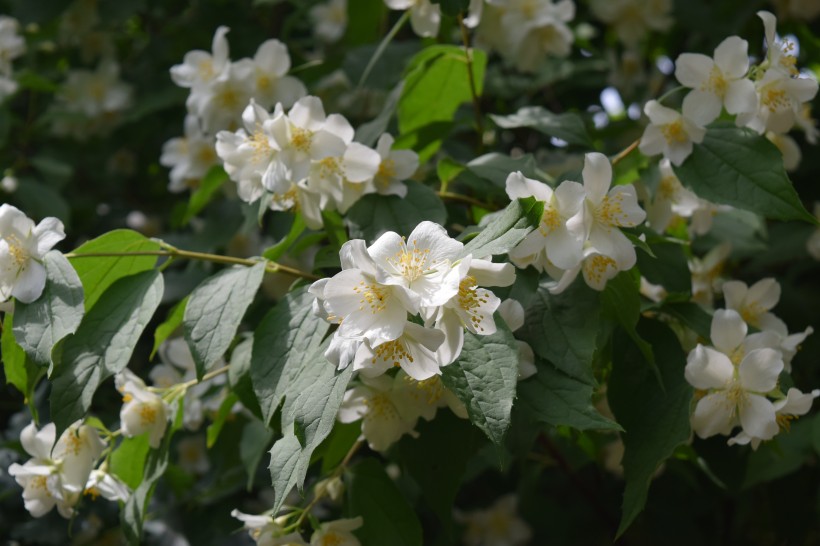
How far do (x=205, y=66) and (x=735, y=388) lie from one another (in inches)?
50.1

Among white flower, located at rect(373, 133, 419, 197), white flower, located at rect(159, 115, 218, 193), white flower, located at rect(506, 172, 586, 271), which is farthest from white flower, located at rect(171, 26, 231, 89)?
white flower, located at rect(506, 172, 586, 271)

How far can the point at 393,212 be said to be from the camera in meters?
1.60

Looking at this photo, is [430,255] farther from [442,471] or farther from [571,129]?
[571,129]

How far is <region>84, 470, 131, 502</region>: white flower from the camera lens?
1660 mm

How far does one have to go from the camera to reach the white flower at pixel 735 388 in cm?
146

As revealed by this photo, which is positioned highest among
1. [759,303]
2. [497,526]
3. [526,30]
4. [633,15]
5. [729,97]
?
[729,97]

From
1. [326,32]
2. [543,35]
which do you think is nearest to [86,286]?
[543,35]

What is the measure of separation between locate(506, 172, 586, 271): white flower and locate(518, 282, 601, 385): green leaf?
0.09 m

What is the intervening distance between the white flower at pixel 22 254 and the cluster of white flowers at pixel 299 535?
18.7 inches

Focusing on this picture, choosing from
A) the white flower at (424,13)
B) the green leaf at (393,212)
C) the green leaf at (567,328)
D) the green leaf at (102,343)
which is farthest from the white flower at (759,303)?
the green leaf at (102,343)

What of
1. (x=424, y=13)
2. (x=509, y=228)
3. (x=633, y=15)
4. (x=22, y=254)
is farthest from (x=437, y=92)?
(x=633, y=15)

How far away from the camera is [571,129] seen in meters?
1.78

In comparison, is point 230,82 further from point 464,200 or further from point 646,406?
point 646,406

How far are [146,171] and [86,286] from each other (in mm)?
1737
